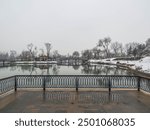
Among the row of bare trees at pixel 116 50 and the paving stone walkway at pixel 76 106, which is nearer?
the paving stone walkway at pixel 76 106

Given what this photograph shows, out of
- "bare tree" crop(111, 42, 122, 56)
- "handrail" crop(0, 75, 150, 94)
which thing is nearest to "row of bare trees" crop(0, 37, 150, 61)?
"bare tree" crop(111, 42, 122, 56)

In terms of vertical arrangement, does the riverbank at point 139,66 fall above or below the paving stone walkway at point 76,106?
above

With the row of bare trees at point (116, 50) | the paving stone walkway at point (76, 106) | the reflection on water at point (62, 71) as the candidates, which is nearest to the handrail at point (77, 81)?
the paving stone walkway at point (76, 106)

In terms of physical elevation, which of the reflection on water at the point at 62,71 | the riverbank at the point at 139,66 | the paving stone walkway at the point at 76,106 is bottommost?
the reflection on water at the point at 62,71

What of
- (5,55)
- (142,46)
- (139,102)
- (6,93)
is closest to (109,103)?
(139,102)

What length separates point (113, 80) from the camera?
1037 centimetres

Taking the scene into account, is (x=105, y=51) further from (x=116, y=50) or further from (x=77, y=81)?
(x=77, y=81)

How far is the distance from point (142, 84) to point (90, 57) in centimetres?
7230

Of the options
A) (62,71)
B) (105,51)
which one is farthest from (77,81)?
(105,51)

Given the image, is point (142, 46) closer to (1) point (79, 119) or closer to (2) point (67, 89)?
(2) point (67, 89)

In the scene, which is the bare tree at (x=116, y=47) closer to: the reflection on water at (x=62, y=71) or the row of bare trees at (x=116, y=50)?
the row of bare trees at (x=116, y=50)

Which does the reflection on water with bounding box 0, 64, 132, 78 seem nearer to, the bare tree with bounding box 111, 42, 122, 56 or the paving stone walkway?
the paving stone walkway

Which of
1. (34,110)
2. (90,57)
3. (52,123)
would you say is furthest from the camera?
(90,57)

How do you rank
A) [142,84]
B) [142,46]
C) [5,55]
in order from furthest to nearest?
[5,55] < [142,46] < [142,84]
